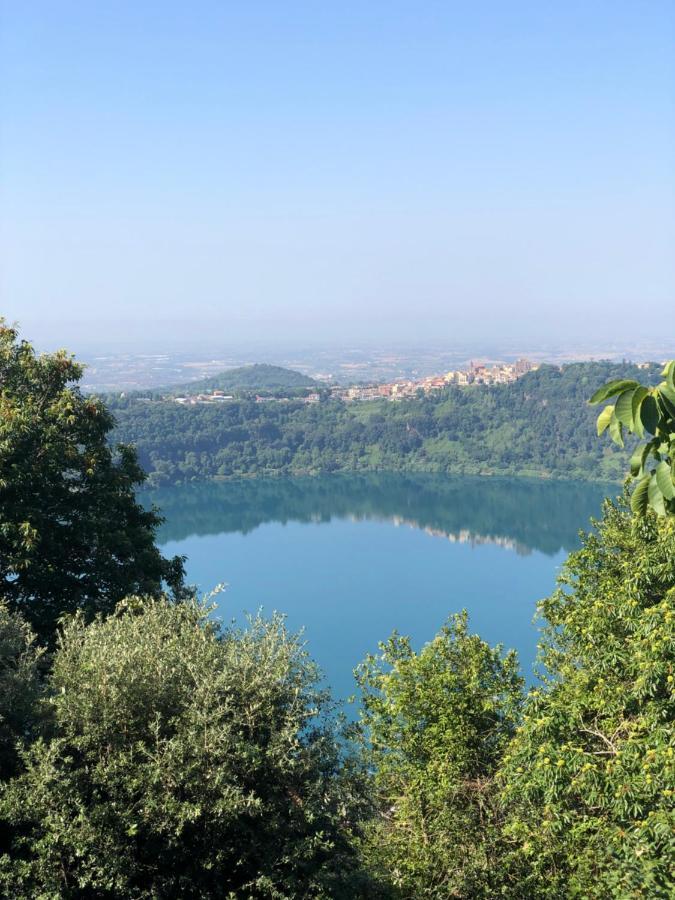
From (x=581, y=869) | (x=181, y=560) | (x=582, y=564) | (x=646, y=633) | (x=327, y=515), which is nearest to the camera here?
(x=646, y=633)

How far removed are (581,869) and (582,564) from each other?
14.0ft

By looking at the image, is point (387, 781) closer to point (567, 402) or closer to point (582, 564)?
point (582, 564)

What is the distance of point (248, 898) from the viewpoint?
4.81m

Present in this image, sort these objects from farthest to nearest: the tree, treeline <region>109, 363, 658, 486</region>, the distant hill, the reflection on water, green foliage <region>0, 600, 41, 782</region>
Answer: the distant hill, treeline <region>109, 363, 658, 486</region>, the reflection on water, the tree, green foliage <region>0, 600, 41, 782</region>

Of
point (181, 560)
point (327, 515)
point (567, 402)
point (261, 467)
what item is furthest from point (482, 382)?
point (181, 560)

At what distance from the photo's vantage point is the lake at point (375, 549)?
4000cm

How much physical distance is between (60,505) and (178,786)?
238 inches

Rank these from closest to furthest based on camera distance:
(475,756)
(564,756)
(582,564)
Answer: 1. (564,756)
2. (475,756)
3. (582,564)

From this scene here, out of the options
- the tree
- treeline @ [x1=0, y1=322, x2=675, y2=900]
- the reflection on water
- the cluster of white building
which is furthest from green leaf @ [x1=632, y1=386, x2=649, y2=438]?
the cluster of white building

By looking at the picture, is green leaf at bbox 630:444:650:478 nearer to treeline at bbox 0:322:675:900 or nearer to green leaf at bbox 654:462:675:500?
green leaf at bbox 654:462:675:500

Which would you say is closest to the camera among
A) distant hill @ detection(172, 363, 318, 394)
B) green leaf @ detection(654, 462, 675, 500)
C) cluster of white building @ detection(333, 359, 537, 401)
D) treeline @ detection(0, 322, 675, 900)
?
green leaf @ detection(654, 462, 675, 500)

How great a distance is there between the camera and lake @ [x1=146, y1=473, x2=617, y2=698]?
4000 cm

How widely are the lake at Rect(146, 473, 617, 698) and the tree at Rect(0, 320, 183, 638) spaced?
47.3ft

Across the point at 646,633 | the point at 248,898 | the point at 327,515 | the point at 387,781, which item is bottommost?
the point at 327,515
